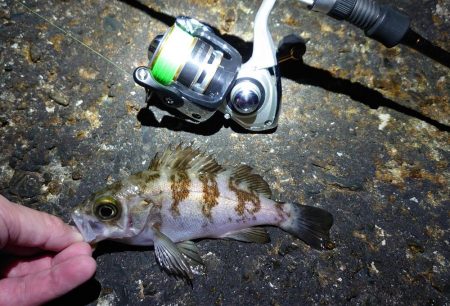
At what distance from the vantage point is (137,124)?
8.45 ft

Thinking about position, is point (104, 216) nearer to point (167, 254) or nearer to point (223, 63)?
point (167, 254)

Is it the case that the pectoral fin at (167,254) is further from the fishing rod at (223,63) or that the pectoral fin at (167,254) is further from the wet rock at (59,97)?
the wet rock at (59,97)

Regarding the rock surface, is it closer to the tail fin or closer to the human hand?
the tail fin

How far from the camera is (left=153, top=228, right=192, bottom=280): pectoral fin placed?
2150 mm

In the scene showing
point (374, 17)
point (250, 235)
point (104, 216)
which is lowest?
point (104, 216)

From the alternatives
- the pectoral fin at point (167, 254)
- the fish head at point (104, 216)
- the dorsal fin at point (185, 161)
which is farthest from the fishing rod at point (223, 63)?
the pectoral fin at point (167, 254)

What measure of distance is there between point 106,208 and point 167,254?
426mm

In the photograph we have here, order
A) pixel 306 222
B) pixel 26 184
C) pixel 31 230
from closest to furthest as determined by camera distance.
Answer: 1. pixel 31 230
2. pixel 306 222
3. pixel 26 184

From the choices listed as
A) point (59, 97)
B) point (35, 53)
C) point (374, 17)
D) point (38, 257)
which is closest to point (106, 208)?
point (38, 257)

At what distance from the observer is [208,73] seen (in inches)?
85.4

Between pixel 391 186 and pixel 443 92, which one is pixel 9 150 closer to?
pixel 391 186

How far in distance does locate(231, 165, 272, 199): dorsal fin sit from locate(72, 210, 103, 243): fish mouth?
84 centimetres

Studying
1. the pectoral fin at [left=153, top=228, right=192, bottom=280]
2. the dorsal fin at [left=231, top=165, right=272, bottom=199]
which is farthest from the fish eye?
the dorsal fin at [left=231, top=165, right=272, bottom=199]

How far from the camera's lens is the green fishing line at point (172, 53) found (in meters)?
2.10
